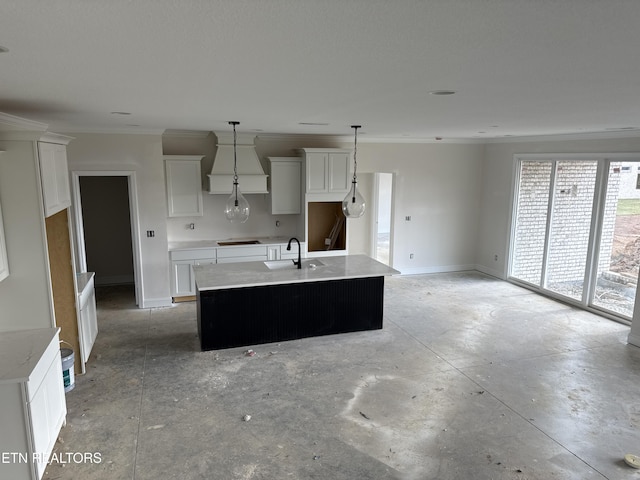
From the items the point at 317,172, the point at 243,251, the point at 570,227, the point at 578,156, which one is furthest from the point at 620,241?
the point at 243,251

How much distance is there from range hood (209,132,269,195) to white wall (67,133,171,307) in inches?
32.0

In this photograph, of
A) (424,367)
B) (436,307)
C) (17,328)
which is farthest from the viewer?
(436,307)

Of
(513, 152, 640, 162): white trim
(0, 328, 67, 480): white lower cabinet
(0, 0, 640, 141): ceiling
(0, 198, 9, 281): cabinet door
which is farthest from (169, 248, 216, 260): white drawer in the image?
(513, 152, 640, 162): white trim

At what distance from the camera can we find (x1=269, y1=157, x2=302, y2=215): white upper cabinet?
7.16 m

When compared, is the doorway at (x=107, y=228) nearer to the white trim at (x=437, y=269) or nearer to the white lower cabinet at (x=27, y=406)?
the white lower cabinet at (x=27, y=406)

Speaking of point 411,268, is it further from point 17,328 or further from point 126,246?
point 17,328

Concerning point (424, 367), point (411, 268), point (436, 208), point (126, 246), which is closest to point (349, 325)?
point (424, 367)

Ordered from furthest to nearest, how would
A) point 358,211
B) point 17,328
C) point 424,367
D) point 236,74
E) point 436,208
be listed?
point 436,208
point 358,211
point 424,367
point 17,328
point 236,74

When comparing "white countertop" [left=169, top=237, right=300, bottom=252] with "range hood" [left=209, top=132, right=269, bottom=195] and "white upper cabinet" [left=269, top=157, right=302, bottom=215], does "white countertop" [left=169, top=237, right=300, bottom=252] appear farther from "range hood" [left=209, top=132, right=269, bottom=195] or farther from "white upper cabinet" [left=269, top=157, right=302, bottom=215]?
"range hood" [left=209, top=132, right=269, bottom=195]

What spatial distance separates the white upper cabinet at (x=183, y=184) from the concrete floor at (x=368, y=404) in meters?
1.68

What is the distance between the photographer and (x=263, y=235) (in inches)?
299

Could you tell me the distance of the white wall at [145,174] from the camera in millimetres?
5977

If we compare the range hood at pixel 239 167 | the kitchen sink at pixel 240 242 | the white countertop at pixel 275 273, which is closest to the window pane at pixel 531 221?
the white countertop at pixel 275 273

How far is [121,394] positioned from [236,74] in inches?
136
